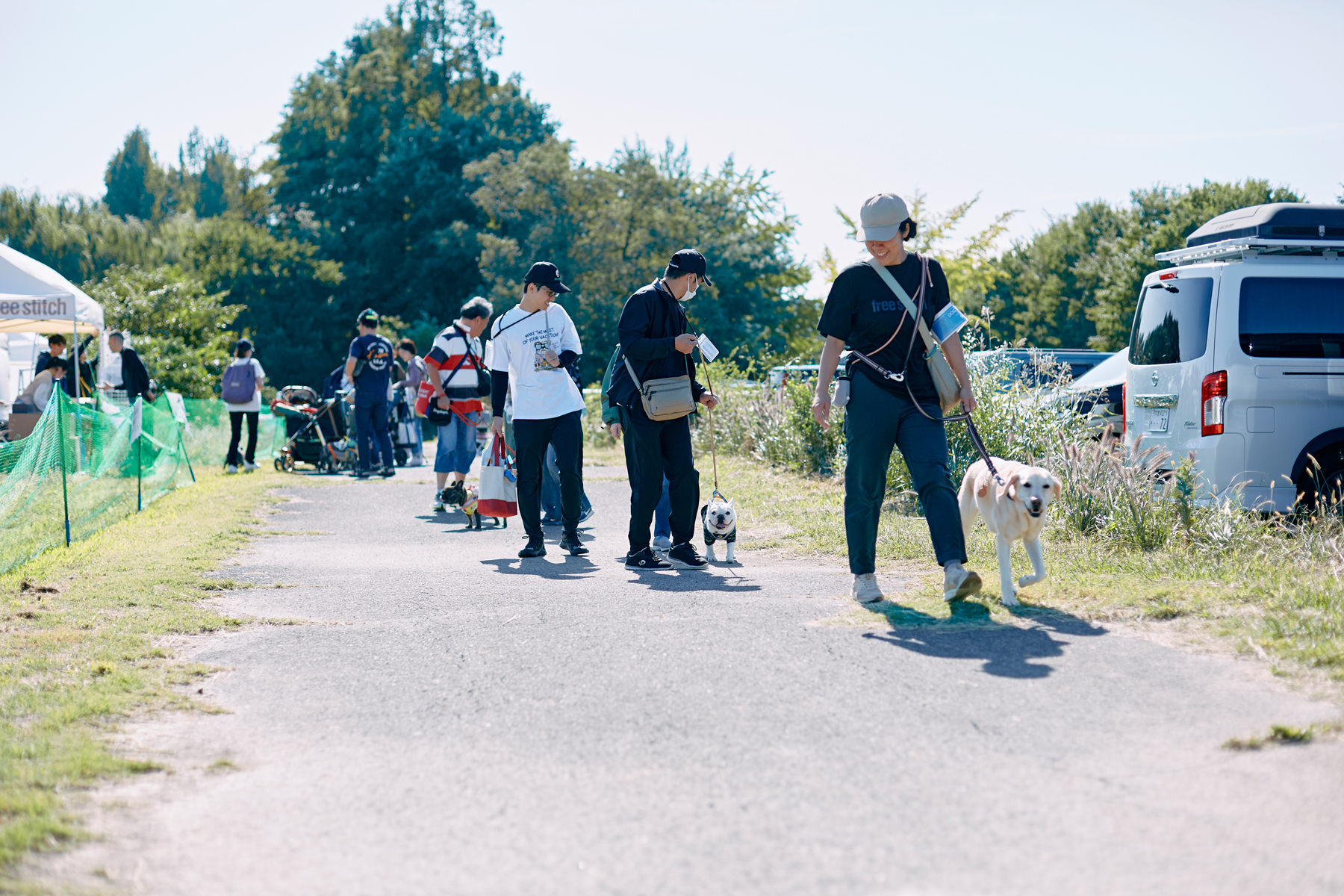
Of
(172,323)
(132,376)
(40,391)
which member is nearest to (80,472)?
(40,391)

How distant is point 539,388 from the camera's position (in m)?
8.35

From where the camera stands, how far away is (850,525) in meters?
6.25

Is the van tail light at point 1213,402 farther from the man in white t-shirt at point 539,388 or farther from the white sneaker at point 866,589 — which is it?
the man in white t-shirt at point 539,388

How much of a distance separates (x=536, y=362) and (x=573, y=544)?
4.39ft

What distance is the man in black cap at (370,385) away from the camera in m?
15.1

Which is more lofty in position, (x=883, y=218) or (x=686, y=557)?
(x=883, y=218)

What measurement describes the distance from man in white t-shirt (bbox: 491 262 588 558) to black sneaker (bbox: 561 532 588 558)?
0.15 ft

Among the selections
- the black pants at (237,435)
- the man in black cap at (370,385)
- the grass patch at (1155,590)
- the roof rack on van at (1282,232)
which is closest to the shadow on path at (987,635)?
the grass patch at (1155,590)

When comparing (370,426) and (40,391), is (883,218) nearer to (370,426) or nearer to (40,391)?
(370,426)

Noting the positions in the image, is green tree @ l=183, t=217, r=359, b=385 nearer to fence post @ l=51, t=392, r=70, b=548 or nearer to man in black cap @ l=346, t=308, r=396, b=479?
man in black cap @ l=346, t=308, r=396, b=479

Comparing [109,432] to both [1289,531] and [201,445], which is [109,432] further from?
[1289,531]

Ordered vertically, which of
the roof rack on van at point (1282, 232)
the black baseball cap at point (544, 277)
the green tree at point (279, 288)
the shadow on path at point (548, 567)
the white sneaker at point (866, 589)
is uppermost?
the green tree at point (279, 288)

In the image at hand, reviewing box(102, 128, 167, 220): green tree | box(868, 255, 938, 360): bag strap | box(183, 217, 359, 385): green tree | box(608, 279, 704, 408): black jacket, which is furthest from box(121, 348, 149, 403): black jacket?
box(102, 128, 167, 220): green tree

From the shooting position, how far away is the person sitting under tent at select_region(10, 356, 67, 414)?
15586mm
